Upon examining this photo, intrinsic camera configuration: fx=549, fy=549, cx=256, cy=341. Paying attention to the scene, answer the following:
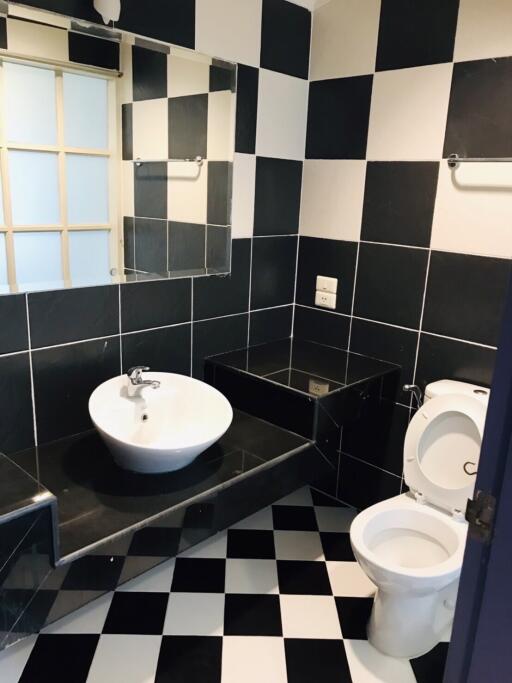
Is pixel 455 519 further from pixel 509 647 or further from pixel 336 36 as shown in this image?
pixel 336 36

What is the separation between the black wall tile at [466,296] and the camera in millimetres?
1889

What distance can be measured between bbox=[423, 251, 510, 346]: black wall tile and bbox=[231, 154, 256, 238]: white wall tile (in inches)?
29.6

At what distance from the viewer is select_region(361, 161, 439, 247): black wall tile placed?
2.03m

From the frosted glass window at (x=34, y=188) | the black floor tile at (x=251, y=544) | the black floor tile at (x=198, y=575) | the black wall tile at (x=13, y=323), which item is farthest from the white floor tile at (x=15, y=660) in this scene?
the frosted glass window at (x=34, y=188)

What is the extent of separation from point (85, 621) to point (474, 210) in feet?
6.27

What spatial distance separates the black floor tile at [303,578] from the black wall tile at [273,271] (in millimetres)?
1067

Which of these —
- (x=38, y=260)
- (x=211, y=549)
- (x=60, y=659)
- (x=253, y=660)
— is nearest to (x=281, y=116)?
(x=38, y=260)

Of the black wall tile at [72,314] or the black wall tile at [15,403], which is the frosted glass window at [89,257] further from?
the black wall tile at [15,403]

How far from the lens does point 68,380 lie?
6.01 ft

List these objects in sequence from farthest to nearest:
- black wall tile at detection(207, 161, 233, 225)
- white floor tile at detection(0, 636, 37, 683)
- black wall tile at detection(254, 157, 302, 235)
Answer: black wall tile at detection(254, 157, 302, 235) → black wall tile at detection(207, 161, 233, 225) → white floor tile at detection(0, 636, 37, 683)

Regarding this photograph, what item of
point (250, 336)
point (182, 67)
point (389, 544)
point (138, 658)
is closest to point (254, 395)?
point (250, 336)

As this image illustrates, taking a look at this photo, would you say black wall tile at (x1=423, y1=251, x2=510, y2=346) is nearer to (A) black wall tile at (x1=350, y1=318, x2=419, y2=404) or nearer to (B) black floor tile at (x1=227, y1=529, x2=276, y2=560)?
(A) black wall tile at (x1=350, y1=318, x2=419, y2=404)

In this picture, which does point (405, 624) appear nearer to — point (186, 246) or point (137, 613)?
point (137, 613)

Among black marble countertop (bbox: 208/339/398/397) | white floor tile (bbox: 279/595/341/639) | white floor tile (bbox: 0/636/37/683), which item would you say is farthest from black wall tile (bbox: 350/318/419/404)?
white floor tile (bbox: 0/636/37/683)
